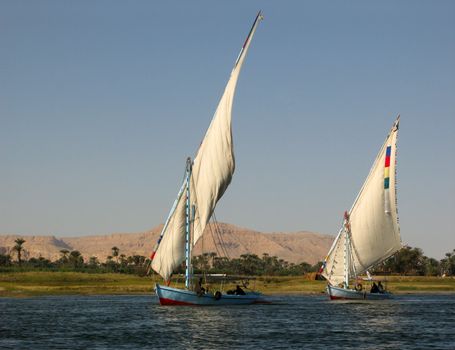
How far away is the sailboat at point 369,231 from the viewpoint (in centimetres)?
9525

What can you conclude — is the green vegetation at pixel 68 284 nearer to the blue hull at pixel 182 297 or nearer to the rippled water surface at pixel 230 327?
the rippled water surface at pixel 230 327

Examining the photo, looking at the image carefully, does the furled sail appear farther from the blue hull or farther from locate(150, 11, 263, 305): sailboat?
the blue hull

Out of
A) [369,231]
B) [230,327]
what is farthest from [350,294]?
[230,327]

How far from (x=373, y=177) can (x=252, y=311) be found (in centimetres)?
2526

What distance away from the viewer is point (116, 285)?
464ft

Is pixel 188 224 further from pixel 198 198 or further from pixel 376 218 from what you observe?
pixel 376 218

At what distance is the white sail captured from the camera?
95.2 metres

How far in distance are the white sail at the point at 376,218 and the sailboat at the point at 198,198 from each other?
2127cm

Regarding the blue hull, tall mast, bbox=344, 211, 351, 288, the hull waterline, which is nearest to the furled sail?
the blue hull

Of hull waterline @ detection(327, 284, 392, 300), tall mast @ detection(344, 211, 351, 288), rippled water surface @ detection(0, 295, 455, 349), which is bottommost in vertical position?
rippled water surface @ detection(0, 295, 455, 349)

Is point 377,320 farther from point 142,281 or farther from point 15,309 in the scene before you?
point 142,281

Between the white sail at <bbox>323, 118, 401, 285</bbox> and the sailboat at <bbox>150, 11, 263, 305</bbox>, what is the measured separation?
837 inches

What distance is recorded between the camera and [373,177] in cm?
9662

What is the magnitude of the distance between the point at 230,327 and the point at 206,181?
67.5ft
